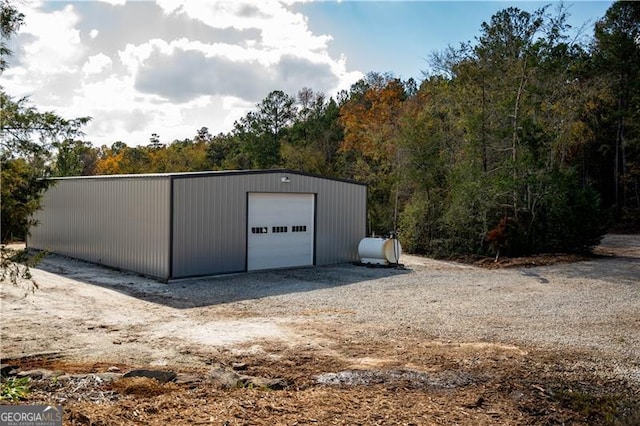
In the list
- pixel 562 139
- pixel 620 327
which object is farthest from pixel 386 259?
pixel 562 139

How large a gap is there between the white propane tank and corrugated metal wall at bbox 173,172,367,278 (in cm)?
97

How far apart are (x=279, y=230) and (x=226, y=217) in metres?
1.77

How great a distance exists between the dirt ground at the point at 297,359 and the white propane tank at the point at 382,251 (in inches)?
134

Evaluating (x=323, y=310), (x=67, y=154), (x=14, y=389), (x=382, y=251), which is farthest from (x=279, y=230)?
(x=14, y=389)

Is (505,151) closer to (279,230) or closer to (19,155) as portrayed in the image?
(279,230)

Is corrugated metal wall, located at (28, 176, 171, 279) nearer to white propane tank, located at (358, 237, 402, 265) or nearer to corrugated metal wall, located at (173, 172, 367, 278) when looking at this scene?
corrugated metal wall, located at (173, 172, 367, 278)

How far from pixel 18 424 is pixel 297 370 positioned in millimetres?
2694

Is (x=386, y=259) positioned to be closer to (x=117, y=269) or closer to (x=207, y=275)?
(x=207, y=275)

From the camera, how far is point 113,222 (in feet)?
46.2

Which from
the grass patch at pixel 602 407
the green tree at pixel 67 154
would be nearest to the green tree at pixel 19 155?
the green tree at pixel 67 154

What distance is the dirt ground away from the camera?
14.0ft

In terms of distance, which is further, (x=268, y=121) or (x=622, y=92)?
(x=268, y=121)

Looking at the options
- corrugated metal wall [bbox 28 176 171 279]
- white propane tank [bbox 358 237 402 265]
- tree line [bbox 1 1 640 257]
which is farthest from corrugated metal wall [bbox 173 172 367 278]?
tree line [bbox 1 1 640 257]

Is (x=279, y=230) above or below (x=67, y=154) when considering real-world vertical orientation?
below
